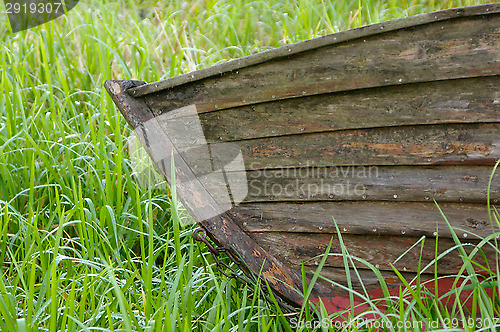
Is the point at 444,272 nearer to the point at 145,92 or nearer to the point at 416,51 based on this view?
the point at 416,51

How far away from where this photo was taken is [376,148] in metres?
1.31

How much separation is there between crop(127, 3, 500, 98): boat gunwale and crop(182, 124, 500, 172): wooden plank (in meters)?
0.25

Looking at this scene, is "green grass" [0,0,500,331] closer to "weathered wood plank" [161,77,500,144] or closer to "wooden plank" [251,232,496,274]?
"wooden plank" [251,232,496,274]

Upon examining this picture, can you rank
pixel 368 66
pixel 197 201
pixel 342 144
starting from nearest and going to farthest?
pixel 368 66, pixel 342 144, pixel 197 201

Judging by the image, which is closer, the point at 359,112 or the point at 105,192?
the point at 359,112

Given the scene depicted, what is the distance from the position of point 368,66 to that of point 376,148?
26 centimetres

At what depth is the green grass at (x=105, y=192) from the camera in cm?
129

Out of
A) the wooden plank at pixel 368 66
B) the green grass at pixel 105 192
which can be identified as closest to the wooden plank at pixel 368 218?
the green grass at pixel 105 192

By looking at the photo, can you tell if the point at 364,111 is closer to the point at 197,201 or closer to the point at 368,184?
the point at 368,184

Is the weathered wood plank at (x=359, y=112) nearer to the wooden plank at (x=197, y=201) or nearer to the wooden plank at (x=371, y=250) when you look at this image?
the wooden plank at (x=197, y=201)

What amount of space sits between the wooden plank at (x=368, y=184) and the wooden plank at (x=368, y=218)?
0.03 m

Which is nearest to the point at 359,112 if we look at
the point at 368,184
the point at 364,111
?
the point at 364,111

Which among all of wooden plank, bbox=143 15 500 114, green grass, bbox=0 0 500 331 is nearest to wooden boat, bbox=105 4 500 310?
wooden plank, bbox=143 15 500 114

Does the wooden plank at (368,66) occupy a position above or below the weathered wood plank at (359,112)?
above
